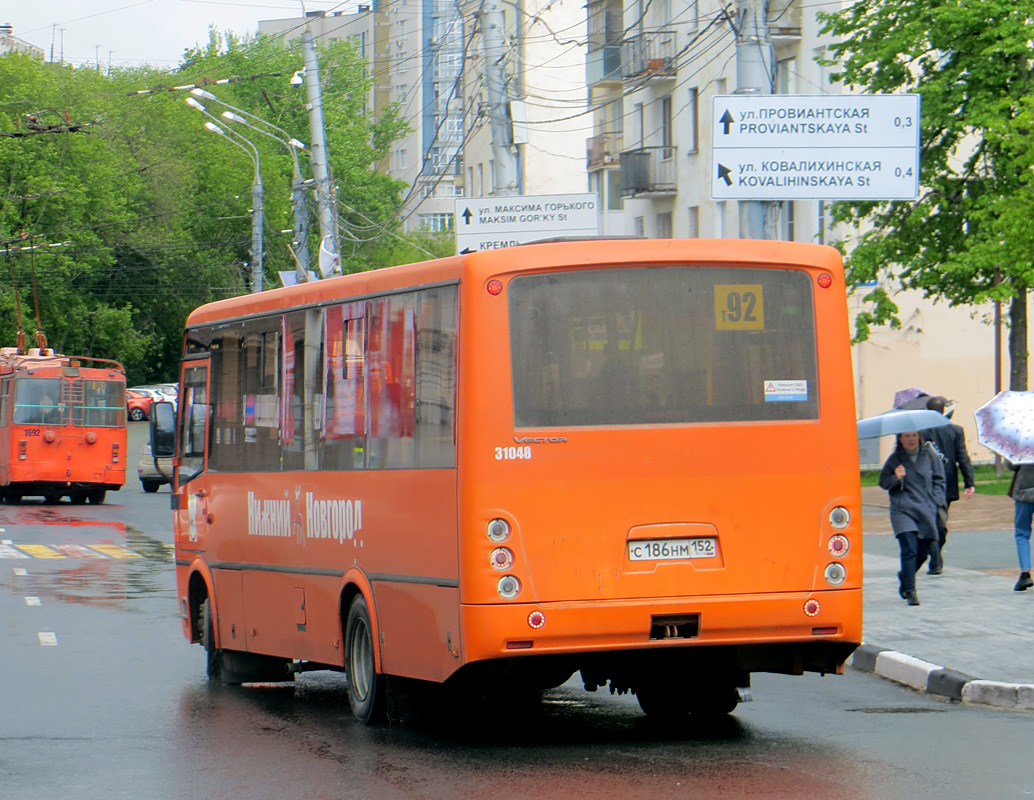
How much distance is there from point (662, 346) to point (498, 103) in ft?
44.0

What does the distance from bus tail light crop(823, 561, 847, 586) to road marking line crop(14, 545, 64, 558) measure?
1727cm

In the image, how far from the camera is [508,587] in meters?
8.53

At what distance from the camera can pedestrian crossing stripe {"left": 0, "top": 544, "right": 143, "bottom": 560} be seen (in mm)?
24422

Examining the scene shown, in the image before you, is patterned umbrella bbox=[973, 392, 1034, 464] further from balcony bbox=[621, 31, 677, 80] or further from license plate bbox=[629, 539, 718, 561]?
balcony bbox=[621, 31, 677, 80]

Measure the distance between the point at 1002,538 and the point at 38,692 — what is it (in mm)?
14351

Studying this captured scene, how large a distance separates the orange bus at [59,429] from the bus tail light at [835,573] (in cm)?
3219

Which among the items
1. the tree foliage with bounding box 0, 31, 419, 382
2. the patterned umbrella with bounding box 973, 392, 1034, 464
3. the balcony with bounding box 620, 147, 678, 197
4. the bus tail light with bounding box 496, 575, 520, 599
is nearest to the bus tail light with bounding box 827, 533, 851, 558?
the bus tail light with bounding box 496, 575, 520, 599

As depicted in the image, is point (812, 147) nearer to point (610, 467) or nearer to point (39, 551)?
point (610, 467)

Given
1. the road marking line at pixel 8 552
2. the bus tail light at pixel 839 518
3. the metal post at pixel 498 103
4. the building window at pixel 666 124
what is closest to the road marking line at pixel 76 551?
the road marking line at pixel 8 552

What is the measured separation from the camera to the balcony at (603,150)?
53625 mm

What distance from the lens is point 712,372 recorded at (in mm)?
8977

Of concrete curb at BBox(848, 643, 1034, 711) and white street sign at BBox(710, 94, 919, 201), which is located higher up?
white street sign at BBox(710, 94, 919, 201)

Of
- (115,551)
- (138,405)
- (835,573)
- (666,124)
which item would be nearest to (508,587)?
(835,573)

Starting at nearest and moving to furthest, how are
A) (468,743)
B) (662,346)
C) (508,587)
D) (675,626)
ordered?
1. (508,587)
2. (675,626)
3. (662,346)
4. (468,743)
